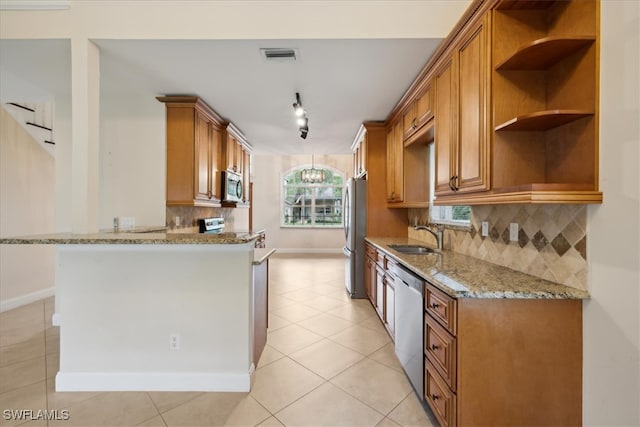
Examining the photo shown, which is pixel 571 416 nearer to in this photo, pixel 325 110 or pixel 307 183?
pixel 325 110

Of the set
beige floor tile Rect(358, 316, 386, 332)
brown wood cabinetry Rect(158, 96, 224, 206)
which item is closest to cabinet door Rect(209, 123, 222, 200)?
brown wood cabinetry Rect(158, 96, 224, 206)

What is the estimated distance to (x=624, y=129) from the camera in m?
1.26

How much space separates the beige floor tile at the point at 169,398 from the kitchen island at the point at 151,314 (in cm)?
4

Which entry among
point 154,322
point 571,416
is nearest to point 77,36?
point 154,322

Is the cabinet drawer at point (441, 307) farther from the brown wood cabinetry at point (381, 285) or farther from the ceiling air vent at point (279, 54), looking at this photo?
the ceiling air vent at point (279, 54)

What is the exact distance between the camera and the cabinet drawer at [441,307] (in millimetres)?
1500

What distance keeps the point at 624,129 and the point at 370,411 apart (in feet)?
6.60

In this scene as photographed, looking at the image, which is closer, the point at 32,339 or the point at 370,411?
the point at 370,411

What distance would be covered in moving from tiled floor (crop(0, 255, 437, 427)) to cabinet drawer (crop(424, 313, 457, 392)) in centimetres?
45

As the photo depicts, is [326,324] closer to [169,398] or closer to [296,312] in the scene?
[296,312]

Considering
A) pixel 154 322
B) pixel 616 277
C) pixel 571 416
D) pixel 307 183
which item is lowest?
pixel 571 416

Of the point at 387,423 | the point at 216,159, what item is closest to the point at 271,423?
the point at 387,423

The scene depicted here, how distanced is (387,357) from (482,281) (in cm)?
132

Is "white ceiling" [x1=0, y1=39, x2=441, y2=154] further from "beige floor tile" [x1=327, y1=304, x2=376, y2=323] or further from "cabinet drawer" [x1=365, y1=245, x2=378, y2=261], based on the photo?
"beige floor tile" [x1=327, y1=304, x2=376, y2=323]
